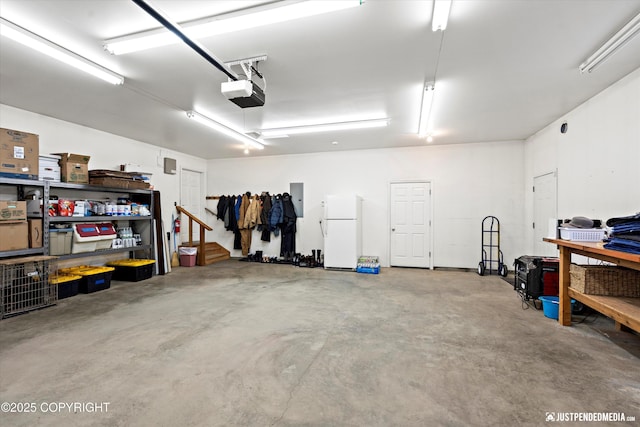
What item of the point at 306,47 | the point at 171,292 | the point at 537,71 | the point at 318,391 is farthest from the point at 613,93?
the point at 171,292

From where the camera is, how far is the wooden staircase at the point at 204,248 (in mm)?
6797

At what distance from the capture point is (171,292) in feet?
14.8

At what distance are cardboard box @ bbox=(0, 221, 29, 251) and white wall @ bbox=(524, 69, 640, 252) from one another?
7.33 meters

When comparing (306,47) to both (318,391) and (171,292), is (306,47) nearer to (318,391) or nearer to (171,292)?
(318,391)

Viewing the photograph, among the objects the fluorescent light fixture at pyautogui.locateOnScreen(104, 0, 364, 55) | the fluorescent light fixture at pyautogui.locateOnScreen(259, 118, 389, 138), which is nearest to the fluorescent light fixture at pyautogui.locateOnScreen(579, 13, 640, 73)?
the fluorescent light fixture at pyautogui.locateOnScreen(104, 0, 364, 55)

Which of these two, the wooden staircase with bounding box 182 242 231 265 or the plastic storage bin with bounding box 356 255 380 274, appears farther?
the wooden staircase with bounding box 182 242 231 265

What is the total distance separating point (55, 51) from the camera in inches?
100

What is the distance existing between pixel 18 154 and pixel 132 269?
2.40m

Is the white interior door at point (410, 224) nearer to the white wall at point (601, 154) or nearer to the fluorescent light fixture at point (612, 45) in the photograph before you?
the white wall at point (601, 154)

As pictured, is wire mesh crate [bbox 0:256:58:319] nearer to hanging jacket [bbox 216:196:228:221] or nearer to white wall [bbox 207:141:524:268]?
hanging jacket [bbox 216:196:228:221]

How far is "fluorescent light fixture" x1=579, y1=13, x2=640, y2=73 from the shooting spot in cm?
223

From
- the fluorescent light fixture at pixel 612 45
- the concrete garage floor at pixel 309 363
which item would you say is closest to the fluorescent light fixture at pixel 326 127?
the fluorescent light fixture at pixel 612 45

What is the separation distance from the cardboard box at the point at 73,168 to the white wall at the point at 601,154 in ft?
24.2

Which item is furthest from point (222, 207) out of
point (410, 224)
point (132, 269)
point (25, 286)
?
point (410, 224)
